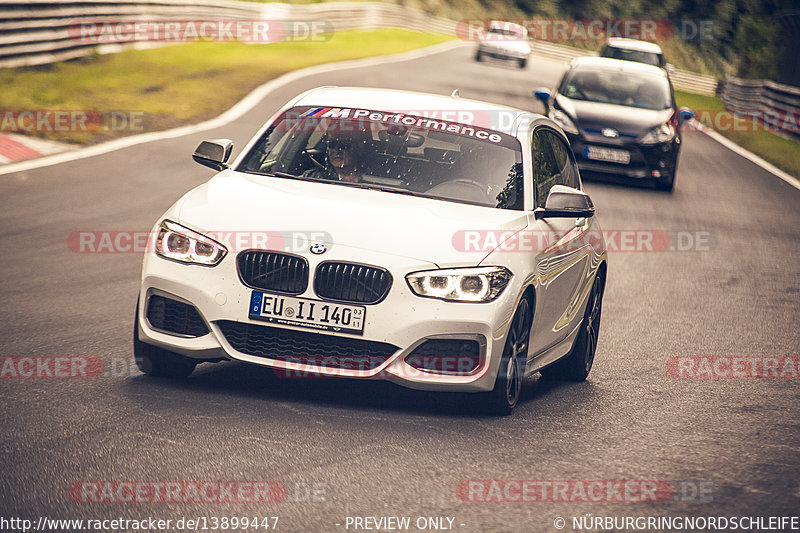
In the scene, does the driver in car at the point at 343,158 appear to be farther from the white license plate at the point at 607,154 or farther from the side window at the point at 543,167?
the white license plate at the point at 607,154

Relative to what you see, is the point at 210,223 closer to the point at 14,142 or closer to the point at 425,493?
the point at 425,493

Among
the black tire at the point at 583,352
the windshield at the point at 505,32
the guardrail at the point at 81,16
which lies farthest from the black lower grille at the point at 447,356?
the windshield at the point at 505,32

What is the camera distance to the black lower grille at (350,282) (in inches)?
245

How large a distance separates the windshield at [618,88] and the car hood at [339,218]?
536 inches

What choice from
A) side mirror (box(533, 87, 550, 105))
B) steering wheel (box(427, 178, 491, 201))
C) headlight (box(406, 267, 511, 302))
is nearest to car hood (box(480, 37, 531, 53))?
side mirror (box(533, 87, 550, 105))

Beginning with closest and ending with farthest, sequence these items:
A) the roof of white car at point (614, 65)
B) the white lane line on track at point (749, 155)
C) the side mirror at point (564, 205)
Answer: the side mirror at point (564, 205) → the roof of white car at point (614, 65) → the white lane line on track at point (749, 155)

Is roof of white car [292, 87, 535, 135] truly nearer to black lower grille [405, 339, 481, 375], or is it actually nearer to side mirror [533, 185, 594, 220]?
side mirror [533, 185, 594, 220]

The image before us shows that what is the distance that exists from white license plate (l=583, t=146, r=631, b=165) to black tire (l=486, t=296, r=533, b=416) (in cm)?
1259

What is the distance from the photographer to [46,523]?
15.0 feet

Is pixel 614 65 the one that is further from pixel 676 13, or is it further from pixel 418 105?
pixel 676 13

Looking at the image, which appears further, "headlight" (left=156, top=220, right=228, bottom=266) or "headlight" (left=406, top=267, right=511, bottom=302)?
"headlight" (left=156, top=220, right=228, bottom=266)

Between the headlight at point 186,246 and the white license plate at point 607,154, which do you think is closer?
the headlight at point 186,246

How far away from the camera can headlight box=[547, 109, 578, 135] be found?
1928cm

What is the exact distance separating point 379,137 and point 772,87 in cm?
2848
